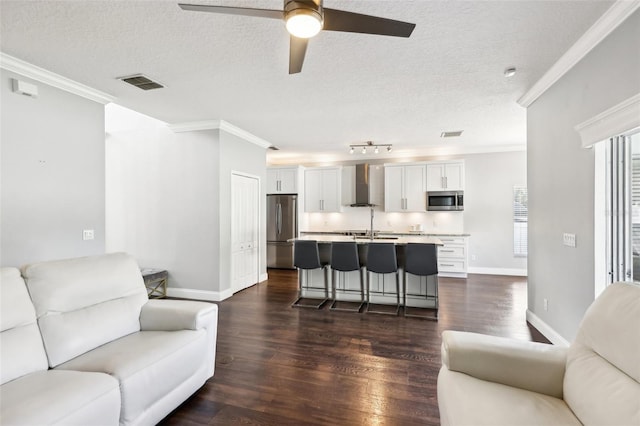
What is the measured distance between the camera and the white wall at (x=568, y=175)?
2189 mm

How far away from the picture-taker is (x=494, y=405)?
1.33 metres

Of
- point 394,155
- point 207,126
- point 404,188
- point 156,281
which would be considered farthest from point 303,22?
point 394,155

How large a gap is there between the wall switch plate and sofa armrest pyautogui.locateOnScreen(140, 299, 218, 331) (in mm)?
3220

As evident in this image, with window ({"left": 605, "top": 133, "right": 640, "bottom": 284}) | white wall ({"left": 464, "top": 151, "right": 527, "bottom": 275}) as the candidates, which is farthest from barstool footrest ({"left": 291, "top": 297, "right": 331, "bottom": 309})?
white wall ({"left": 464, "top": 151, "right": 527, "bottom": 275})

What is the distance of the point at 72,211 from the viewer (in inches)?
131

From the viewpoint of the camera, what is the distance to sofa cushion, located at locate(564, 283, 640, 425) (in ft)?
3.77

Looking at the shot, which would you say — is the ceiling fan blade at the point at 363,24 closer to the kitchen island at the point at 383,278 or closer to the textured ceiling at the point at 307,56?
the textured ceiling at the point at 307,56

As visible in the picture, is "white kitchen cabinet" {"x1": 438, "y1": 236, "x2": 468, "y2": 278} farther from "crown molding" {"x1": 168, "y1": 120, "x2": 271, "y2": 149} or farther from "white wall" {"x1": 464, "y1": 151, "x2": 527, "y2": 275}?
"crown molding" {"x1": 168, "y1": 120, "x2": 271, "y2": 149}

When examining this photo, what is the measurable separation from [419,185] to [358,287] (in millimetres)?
3160

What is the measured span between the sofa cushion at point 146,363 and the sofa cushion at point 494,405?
163 cm

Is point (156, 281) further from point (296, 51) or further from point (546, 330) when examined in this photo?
point (546, 330)

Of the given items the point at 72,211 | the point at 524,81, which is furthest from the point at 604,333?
the point at 72,211

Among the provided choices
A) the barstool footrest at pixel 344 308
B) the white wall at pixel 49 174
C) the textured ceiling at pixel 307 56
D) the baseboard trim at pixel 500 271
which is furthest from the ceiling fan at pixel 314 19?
the baseboard trim at pixel 500 271

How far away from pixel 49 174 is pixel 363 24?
3423 mm
